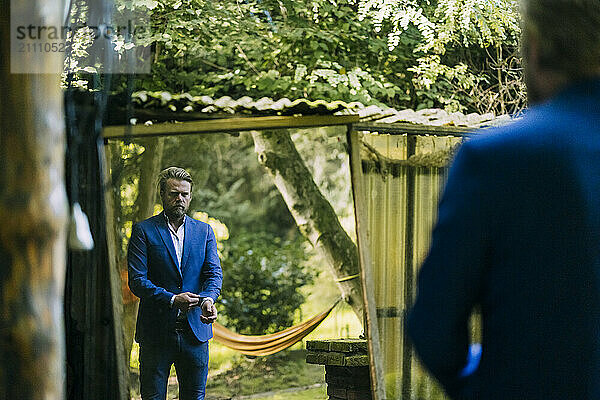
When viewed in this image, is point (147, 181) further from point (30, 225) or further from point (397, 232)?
point (30, 225)

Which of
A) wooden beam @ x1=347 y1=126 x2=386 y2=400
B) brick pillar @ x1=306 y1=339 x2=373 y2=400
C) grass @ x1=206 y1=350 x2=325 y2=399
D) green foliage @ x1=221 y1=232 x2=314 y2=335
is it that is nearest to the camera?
wooden beam @ x1=347 y1=126 x2=386 y2=400

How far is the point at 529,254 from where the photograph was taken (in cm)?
88

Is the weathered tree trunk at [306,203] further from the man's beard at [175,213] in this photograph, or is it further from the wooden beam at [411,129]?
the man's beard at [175,213]

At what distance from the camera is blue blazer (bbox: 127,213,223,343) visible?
4.32 metres

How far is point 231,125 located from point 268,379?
4901 millimetres

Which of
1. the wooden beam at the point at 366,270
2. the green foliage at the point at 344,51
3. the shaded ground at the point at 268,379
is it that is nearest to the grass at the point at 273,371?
the shaded ground at the point at 268,379

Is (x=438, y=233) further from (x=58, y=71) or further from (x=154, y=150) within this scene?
(x=154, y=150)

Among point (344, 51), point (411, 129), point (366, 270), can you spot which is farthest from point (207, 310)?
point (344, 51)

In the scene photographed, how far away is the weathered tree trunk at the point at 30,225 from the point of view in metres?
2.28

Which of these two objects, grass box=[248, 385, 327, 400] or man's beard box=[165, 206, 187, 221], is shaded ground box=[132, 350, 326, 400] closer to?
grass box=[248, 385, 327, 400]

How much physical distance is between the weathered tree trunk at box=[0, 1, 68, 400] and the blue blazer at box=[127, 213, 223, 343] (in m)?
1.92

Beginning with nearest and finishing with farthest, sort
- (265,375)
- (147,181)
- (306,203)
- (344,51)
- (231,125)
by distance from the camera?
(231,125), (147,181), (306,203), (344,51), (265,375)

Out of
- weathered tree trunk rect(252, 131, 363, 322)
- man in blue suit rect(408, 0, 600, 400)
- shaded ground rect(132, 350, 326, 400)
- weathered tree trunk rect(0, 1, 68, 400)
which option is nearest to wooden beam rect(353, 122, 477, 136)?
weathered tree trunk rect(252, 131, 363, 322)

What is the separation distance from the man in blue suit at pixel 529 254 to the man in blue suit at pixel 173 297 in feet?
11.4
